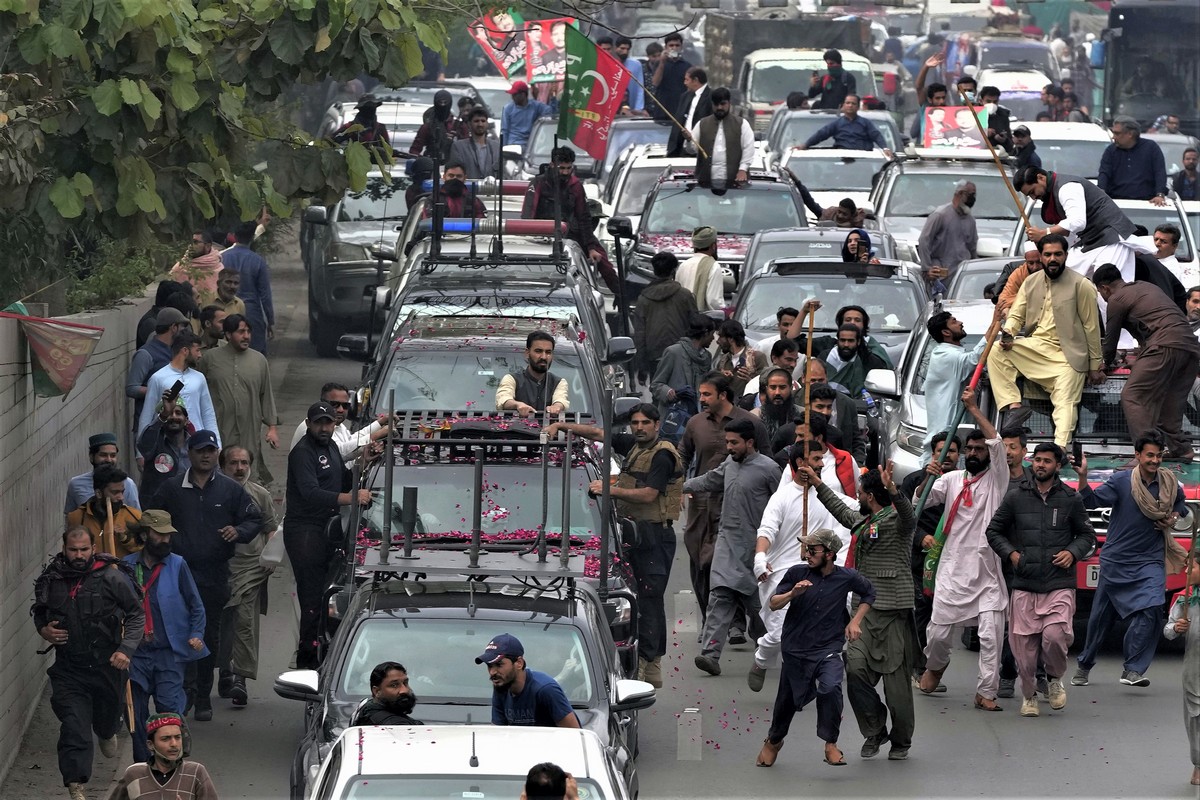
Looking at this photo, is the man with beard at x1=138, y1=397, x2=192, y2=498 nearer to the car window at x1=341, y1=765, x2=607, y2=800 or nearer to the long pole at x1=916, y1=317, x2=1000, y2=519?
the long pole at x1=916, y1=317, x2=1000, y2=519

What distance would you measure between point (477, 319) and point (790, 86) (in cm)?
2323

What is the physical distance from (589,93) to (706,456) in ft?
33.7

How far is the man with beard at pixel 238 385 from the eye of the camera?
1546 centimetres

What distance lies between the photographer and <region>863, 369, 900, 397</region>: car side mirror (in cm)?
1575

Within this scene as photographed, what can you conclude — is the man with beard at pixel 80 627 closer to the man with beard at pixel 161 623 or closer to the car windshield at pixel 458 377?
the man with beard at pixel 161 623

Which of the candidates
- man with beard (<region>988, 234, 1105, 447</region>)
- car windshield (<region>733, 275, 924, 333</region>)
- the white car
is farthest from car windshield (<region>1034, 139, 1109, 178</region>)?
the white car

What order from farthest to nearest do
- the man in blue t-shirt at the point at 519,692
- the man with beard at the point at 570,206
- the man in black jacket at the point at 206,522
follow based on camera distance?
Answer: the man with beard at the point at 570,206 → the man in black jacket at the point at 206,522 → the man in blue t-shirt at the point at 519,692

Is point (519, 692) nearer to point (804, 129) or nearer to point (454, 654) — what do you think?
point (454, 654)

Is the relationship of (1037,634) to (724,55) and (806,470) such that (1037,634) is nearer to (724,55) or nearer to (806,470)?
(806,470)

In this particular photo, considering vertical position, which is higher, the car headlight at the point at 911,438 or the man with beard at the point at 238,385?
the man with beard at the point at 238,385

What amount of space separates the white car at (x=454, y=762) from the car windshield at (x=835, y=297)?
11.1m

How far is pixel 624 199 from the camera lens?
26.2m

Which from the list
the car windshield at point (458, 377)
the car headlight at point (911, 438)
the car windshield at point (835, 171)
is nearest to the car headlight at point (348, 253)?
the car windshield at point (835, 171)

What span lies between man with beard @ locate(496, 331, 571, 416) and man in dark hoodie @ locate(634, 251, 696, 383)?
4374 mm
